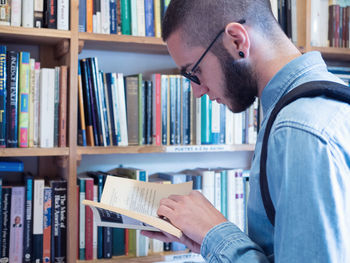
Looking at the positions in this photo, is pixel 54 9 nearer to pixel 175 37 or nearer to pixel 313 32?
pixel 175 37

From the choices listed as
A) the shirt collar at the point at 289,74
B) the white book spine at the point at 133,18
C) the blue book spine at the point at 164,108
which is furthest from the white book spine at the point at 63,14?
the shirt collar at the point at 289,74

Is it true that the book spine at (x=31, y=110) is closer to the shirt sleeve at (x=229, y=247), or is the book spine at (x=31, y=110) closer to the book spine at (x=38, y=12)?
the book spine at (x=38, y=12)

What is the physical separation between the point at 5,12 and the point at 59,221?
78 centimetres

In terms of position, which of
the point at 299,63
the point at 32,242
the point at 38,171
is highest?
the point at 299,63

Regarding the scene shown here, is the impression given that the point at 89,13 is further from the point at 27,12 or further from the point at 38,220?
the point at 38,220

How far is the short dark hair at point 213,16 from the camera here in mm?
822

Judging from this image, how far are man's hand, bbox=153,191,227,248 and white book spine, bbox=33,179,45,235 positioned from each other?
72 cm

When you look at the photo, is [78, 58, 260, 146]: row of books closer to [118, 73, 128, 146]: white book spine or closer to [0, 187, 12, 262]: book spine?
[118, 73, 128, 146]: white book spine

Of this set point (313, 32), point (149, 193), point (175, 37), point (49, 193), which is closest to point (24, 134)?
point (49, 193)

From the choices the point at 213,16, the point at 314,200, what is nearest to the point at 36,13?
the point at 213,16

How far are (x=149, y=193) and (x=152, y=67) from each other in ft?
3.01

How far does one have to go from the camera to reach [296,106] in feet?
2.05

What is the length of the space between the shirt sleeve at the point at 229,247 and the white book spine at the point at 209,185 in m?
0.97

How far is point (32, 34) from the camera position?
1.45 meters
